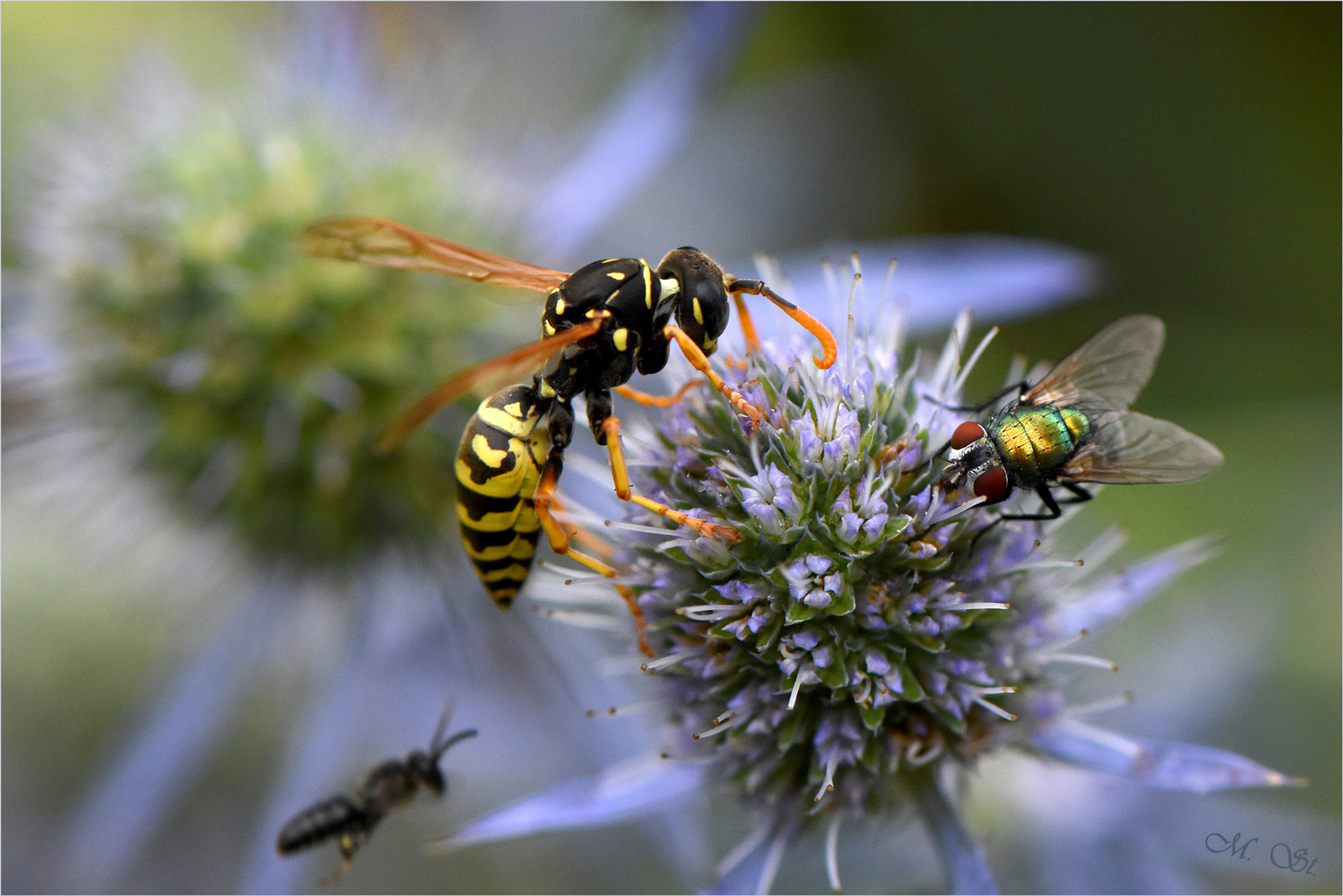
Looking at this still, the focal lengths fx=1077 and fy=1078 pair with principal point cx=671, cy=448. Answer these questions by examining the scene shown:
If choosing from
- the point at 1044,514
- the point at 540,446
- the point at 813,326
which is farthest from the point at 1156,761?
the point at 540,446

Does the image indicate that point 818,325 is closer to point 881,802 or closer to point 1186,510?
point 881,802

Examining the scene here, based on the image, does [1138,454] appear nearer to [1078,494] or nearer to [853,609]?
[1078,494]

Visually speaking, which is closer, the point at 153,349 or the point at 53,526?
the point at 153,349

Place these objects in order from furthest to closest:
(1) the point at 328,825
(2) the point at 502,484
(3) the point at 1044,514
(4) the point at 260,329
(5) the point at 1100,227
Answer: (5) the point at 1100,227 < (4) the point at 260,329 < (1) the point at 328,825 < (2) the point at 502,484 < (3) the point at 1044,514

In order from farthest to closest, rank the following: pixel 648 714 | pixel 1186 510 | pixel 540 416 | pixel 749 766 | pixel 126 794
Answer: pixel 1186 510 → pixel 126 794 → pixel 648 714 → pixel 540 416 → pixel 749 766

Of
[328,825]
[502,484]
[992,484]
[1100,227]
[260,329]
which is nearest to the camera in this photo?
[992,484]

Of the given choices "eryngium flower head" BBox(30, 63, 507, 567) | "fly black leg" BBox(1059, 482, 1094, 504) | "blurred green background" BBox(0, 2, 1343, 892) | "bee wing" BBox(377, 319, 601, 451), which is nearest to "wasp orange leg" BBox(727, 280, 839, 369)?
"bee wing" BBox(377, 319, 601, 451)

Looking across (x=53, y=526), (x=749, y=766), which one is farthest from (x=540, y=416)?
(x=53, y=526)
